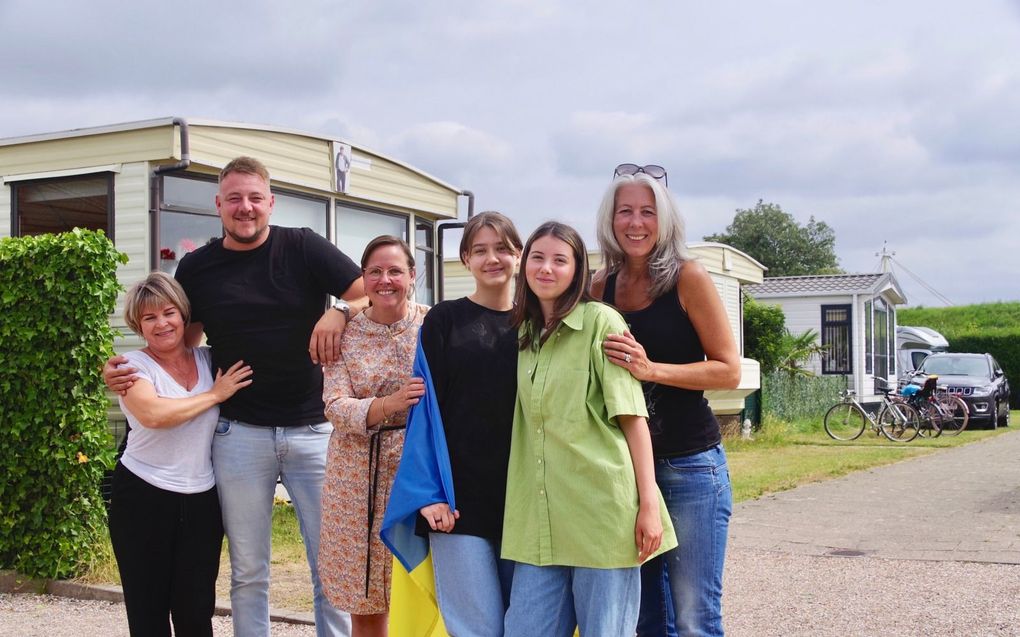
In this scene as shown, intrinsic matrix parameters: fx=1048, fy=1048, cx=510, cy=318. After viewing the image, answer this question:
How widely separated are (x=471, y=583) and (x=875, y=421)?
17.1 m

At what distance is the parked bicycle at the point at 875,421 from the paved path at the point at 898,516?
5.35 metres

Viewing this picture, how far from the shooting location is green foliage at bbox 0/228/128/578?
618 centimetres

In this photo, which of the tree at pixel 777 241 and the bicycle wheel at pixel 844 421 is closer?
the bicycle wheel at pixel 844 421

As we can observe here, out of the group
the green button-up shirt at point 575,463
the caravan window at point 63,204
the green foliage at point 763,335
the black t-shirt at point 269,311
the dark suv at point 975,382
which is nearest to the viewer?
the green button-up shirt at point 575,463

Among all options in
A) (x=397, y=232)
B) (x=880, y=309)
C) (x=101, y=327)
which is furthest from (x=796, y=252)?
(x=101, y=327)

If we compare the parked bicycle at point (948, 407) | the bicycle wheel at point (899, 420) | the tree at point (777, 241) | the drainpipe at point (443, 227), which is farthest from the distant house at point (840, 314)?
the tree at point (777, 241)

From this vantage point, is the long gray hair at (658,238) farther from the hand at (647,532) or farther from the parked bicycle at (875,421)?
the parked bicycle at (875,421)

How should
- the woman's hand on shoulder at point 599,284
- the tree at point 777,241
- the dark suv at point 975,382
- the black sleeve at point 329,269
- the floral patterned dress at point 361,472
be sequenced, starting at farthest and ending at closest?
1. the tree at point 777,241
2. the dark suv at point 975,382
3. the black sleeve at point 329,269
4. the floral patterned dress at point 361,472
5. the woman's hand on shoulder at point 599,284

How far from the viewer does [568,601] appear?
2.92 m

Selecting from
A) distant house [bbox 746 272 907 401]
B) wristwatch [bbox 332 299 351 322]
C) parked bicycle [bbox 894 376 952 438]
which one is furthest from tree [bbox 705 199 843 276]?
wristwatch [bbox 332 299 351 322]

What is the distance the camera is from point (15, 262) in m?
6.24

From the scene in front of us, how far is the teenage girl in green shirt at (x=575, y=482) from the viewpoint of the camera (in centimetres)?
283

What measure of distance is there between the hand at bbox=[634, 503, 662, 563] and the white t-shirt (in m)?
1.63

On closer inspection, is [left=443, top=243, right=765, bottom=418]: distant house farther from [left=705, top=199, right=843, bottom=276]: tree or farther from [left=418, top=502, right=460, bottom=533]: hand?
[left=705, top=199, right=843, bottom=276]: tree
